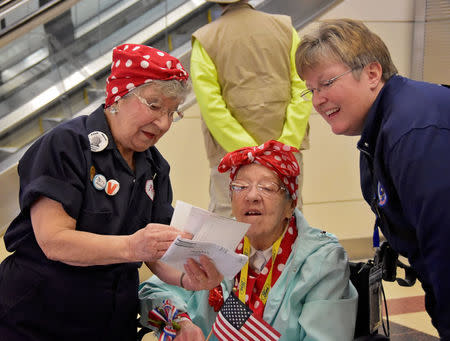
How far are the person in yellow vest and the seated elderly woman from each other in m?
1.22

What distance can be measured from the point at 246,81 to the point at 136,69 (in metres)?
1.71

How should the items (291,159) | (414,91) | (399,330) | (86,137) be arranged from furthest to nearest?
1. (399,330)
2. (291,159)
3. (86,137)
4. (414,91)

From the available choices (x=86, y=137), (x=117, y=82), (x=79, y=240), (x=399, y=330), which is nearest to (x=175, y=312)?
(x=79, y=240)

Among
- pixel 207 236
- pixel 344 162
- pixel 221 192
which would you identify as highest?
pixel 207 236

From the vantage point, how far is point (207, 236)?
1631mm

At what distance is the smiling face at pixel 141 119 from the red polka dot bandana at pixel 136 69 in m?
0.03

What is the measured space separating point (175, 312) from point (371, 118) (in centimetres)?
100

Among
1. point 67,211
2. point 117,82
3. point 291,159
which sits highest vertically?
point 117,82

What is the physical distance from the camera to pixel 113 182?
1.80 metres

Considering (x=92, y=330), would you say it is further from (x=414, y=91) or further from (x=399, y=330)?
(x=399, y=330)

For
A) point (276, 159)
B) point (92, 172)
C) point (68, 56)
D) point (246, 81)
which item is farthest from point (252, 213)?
point (68, 56)

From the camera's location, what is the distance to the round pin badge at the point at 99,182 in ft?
5.77

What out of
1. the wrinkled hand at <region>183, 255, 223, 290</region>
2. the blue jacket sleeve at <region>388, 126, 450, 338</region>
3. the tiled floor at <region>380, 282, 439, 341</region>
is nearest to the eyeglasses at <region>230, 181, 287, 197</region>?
the wrinkled hand at <region>183, 255, 223, 290</region>

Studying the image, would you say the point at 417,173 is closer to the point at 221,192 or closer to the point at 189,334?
the point at 189,334
